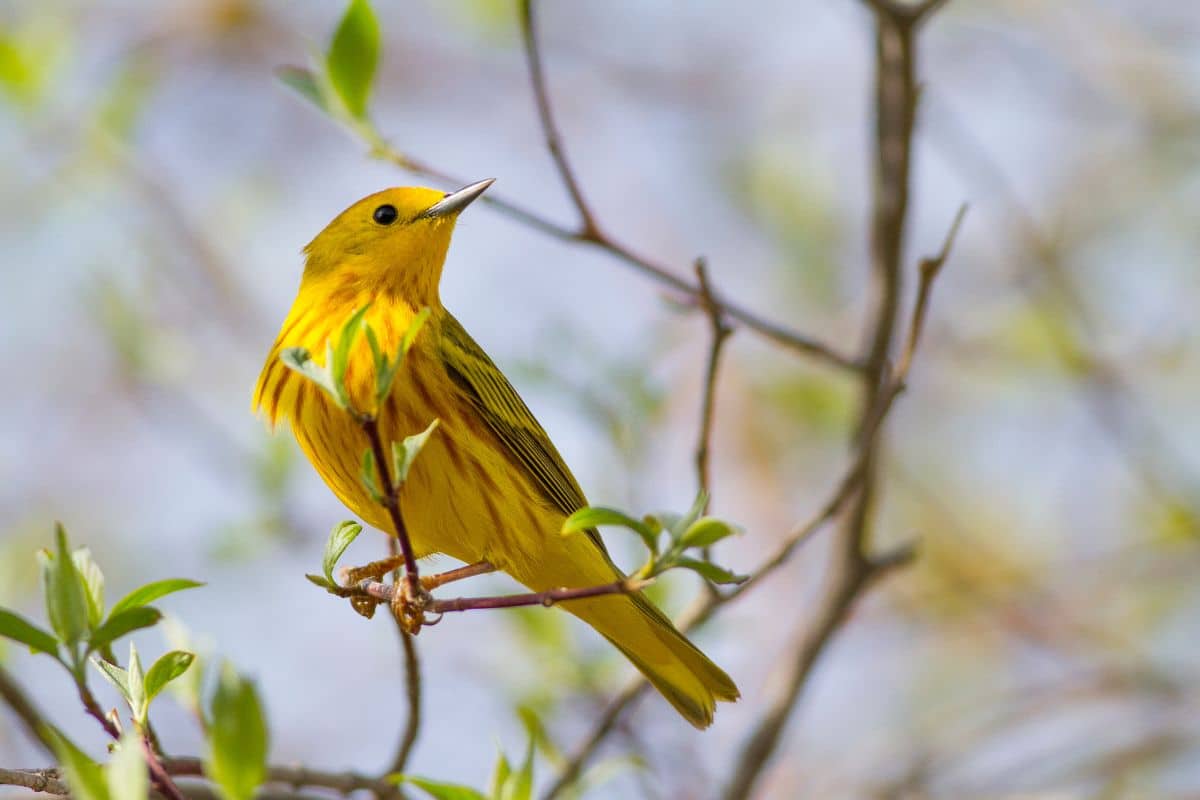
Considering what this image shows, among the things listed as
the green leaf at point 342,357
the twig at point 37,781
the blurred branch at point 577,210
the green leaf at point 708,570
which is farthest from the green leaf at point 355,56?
the twig at point 37,781

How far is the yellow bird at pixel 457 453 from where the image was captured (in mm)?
3102

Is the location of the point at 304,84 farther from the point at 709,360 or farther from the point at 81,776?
the point at 81,776

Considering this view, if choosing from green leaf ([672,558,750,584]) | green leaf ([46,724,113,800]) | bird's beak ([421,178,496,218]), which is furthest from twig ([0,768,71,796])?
bird's beak ([421,178,496,218])

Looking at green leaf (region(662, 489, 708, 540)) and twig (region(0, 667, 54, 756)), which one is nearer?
green leaf (region(662, 489, 708, 540))

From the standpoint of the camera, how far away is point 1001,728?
477 centimetres

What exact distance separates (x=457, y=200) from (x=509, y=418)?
2.02 feet

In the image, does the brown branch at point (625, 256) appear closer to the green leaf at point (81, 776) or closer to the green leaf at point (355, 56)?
the green leaf at point (355, 56)

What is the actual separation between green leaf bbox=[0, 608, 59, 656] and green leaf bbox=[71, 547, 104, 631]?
0.47ft

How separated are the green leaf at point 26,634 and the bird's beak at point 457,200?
1.64 metres

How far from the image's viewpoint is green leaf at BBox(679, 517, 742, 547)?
187 centimetres

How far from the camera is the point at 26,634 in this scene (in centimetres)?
188

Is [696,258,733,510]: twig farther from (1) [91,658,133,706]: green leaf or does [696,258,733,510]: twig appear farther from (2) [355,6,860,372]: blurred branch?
(1) [91,658,133,706]: green leaf

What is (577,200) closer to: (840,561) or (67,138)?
(840,561)

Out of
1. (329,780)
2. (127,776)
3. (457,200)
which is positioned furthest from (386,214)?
(127,776)
